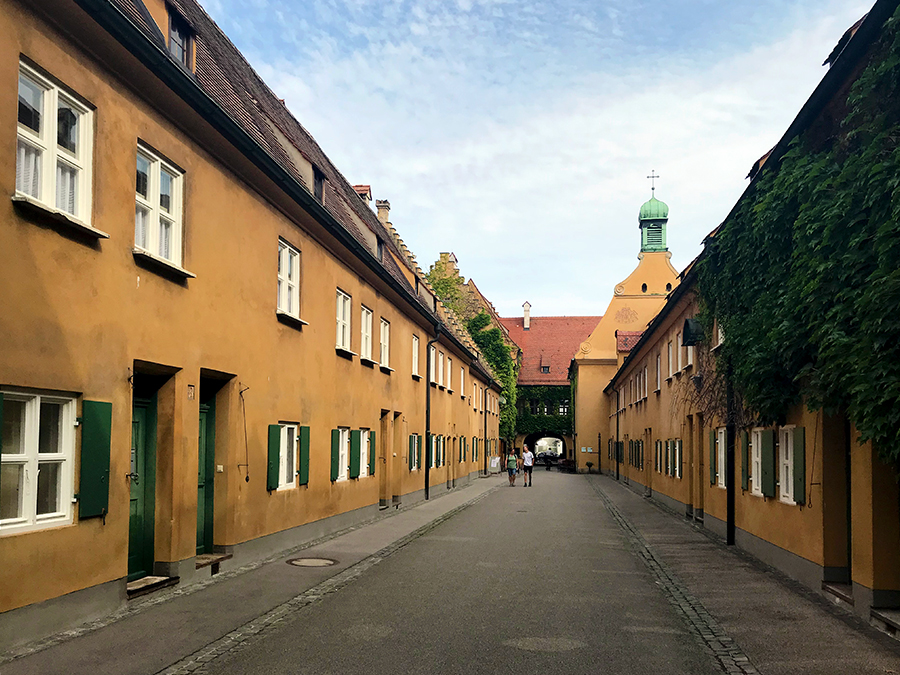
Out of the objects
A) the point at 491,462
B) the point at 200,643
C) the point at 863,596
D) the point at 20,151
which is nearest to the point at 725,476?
the point at 863,596

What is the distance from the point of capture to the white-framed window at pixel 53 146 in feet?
24.6

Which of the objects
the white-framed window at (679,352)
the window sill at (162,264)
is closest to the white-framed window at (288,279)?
the window sill at (162,264)

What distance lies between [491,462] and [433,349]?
24.1 meters

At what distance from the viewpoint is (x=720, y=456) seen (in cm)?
1730

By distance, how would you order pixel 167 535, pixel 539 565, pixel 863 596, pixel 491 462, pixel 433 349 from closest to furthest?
pixel 863 596 → pixel 167 535 → pixel 539 565 → pixel 433 349 → pixel 491 462

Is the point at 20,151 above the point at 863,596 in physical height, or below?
above

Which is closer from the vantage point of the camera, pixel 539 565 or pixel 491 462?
pixel 539 565

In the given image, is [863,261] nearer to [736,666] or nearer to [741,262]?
[736,666]

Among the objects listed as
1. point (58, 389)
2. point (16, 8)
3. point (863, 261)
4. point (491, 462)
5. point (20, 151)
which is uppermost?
point (16, 8)

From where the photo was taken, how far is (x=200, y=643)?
7.54 m

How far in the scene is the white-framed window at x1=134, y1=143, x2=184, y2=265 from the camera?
377 inches

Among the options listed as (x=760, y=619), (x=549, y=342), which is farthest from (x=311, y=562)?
(x=549, y=342)

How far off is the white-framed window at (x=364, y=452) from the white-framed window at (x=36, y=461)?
1129 centimetres

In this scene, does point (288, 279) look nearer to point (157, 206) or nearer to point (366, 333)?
point (157, 206)
